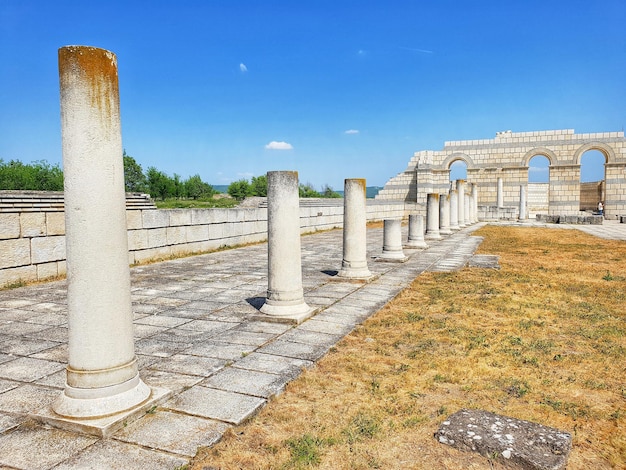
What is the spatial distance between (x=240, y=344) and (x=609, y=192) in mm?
36096

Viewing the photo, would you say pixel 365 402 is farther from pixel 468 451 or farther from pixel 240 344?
pixel 240 344

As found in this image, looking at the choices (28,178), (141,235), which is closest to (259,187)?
(28,178)

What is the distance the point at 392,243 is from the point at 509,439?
26.2ft

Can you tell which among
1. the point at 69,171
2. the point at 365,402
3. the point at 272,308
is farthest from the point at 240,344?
the point at 69,171

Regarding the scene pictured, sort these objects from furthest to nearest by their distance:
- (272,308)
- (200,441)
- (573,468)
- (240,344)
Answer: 1. (272,308)
2. (240,344)
3. (200,441)
4. (573,468)

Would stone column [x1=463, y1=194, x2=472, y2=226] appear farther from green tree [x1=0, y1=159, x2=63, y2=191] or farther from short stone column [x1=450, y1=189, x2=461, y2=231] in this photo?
green tree [x1=0, y1=159, x2=63, y2=191]

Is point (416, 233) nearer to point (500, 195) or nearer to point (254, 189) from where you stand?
point (500, 195)

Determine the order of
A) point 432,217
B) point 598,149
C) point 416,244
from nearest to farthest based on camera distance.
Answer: point 416,244 → point 432,217 → point 598,149

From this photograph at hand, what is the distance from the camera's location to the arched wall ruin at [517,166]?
32.8m

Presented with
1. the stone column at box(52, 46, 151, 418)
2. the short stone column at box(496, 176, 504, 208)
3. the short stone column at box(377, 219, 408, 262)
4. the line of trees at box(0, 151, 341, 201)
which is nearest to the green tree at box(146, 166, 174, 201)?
the line of trees at box(0, 151, 341, 201)

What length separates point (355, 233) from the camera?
8219mm

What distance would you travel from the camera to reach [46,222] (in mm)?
7801

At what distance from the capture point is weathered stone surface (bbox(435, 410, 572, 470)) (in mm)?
2447

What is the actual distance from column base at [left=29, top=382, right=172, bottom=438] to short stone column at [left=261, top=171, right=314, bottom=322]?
2.61 meters
